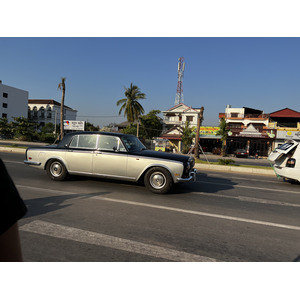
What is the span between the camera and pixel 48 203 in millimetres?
5148

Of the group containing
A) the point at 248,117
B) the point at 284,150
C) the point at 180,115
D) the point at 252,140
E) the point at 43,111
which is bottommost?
the point at 284,150

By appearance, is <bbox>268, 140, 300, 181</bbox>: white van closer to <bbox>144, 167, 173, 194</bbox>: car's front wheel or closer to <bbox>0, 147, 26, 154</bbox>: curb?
<bbox>144, 167, 173, 194</bbox>: car's front wheel

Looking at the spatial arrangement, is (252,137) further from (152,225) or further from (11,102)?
(11,102)

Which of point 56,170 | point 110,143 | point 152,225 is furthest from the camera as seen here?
point 56,170

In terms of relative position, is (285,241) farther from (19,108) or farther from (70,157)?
(19,108)

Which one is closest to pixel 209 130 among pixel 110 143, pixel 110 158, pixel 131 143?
pixel 131 143

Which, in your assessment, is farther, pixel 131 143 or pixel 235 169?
pixel 235 169

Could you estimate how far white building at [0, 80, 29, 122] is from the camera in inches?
2525

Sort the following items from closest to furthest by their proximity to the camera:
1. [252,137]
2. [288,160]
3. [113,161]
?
1. [113,161]
2. [288,160]
3. [252,137]

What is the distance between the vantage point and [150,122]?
51469mm

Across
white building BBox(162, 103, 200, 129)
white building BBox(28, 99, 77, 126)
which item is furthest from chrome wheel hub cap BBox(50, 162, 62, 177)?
white building BBox(28, 99, 77, 126)

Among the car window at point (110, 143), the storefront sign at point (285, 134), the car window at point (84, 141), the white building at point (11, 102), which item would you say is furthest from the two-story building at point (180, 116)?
the white building at point (11, 102)

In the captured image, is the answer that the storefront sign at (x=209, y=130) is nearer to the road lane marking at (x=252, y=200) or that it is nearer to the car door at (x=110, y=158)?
the road lane marking at (x=252, y=200)

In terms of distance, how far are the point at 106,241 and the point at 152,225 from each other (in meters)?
1.01
